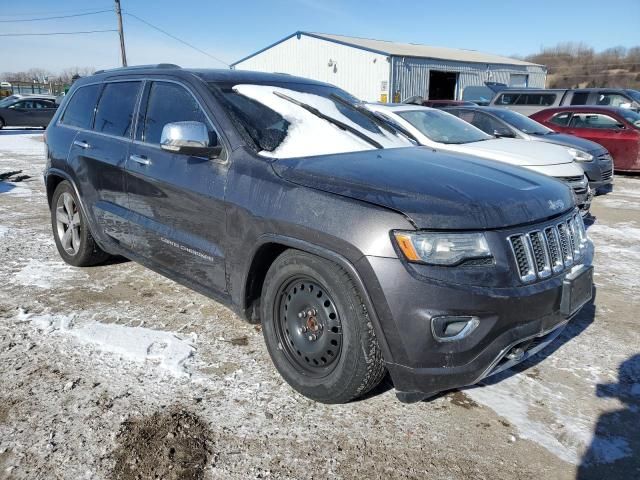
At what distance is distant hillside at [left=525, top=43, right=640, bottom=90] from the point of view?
60.1 m

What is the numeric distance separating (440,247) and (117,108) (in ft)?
9.76

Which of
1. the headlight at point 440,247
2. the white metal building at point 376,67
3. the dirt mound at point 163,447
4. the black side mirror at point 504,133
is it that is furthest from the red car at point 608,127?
the white metal building at point 376,67

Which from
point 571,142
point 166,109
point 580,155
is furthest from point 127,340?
point 571,142

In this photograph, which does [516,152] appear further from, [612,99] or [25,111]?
[25,111]

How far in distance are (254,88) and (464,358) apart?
86.8 inches

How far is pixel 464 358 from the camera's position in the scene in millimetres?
2340

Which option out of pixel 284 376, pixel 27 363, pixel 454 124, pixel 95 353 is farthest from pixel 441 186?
pixel 454 124

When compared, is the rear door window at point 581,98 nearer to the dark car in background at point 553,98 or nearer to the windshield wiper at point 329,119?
the dark car in background at point 553,98

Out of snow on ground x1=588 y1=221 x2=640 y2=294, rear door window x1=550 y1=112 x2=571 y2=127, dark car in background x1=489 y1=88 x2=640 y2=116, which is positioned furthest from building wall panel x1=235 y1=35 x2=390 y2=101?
snow on ground x1=588 y1=221 x2=640 y2=294

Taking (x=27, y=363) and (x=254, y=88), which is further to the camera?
(x=254, y=88)

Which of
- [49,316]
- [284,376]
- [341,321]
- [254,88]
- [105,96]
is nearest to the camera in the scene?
[341,321]

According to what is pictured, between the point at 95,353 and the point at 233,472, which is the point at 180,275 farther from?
the point at 233,472

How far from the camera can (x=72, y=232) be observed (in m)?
4.90

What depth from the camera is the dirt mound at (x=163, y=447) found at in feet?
7.59
